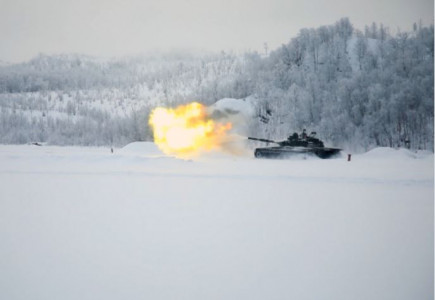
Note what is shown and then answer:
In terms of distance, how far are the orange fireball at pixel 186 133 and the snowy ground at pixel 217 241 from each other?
1965 centimetres

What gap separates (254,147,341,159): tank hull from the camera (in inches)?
1094

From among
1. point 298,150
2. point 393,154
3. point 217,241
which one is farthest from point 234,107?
point 217,241

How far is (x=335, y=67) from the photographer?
219ft

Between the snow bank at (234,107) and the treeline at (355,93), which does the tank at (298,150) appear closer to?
the treeline at (355,93)

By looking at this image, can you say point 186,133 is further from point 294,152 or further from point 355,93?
point 355,93

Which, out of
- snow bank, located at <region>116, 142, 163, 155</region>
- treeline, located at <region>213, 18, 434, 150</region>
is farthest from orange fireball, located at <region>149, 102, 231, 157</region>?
treeline, located at <region>213, 18, 434, 150</region>

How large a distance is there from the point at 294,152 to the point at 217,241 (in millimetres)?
21987

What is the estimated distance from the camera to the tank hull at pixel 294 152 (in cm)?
2780

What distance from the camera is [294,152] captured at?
28.2m

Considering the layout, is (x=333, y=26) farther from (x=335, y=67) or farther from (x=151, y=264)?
(x=151, y=264)

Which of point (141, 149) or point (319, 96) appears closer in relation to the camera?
point (141, 149)

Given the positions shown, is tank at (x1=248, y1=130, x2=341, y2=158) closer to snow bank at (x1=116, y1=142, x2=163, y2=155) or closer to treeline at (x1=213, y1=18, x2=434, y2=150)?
snow bank at (x1=116, y1=142, x2=163, y2=155)

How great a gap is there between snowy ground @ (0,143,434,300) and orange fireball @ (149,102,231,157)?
19653 mm

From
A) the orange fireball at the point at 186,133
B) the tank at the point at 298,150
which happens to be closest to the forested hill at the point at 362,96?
the orange fireball at the point at 186,133
